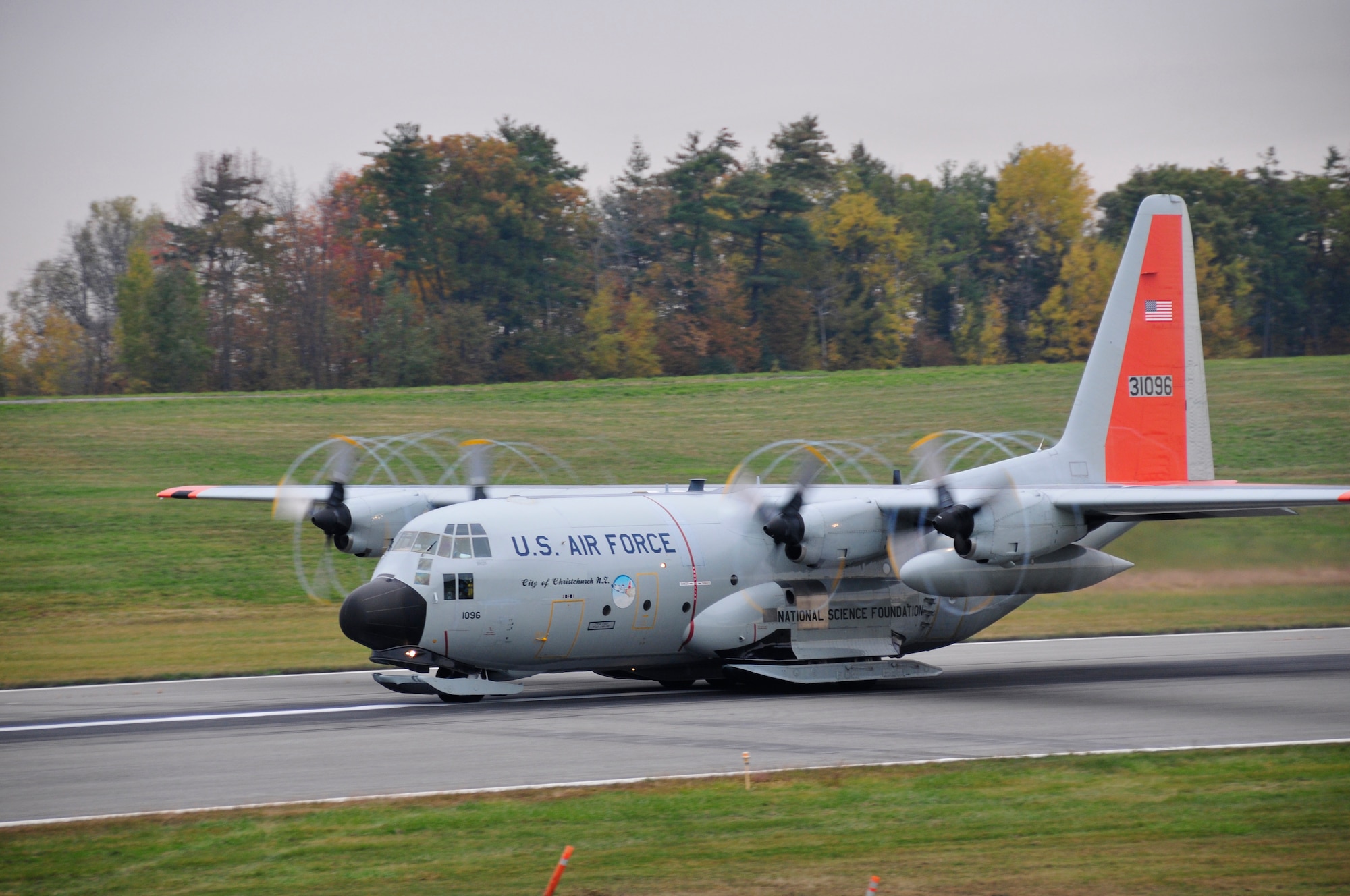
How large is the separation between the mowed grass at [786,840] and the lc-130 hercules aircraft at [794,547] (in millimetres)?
5588

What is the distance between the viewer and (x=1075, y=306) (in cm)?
6662

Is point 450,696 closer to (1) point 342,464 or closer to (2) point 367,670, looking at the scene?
(1) point 342,464

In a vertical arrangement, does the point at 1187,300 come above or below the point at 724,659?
above

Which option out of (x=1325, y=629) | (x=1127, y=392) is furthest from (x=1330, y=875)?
(x=1325, y=629)

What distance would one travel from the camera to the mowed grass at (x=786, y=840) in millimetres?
10609

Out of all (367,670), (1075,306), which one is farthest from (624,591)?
(1075,306)

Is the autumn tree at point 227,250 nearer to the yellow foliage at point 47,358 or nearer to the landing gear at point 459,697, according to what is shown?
the yellow foliage at point 47,358

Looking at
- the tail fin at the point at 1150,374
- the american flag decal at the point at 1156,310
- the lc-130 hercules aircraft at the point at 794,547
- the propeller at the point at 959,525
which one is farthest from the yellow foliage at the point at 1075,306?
the propeller at the point at 959,525

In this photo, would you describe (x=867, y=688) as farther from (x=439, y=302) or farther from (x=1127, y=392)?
(x=439, y=302)

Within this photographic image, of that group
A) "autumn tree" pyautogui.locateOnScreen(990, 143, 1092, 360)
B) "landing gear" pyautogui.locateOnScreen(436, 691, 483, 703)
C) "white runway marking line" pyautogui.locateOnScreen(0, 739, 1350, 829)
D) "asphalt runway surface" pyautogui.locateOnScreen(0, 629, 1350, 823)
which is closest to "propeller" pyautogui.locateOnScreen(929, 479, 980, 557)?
"asphalt runway surface" pyautogui.locateOnScreen(0, 629, 1350, 823)

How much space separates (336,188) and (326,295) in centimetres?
1076

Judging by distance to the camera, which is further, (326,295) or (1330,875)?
(326,295)

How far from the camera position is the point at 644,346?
65.8 meters

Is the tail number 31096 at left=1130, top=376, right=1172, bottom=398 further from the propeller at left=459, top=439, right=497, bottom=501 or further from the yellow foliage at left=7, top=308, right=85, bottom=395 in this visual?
the yellow foliage at left=7, top=308, right=85, bottom=395
